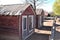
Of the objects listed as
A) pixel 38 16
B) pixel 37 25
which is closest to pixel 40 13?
pixel 38 16

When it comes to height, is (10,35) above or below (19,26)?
below

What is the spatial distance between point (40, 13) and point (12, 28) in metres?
10.2

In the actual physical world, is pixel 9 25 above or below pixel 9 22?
below

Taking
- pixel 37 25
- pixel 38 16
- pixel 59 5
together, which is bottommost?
pixel 37 25

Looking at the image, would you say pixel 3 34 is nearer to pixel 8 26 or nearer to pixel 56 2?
pixel 8 26

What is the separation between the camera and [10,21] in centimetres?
1074

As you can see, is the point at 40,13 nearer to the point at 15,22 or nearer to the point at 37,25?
the point at 37,25

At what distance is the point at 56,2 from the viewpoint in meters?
31.7

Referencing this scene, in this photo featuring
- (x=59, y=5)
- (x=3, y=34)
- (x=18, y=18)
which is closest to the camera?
(x=18, y=18)

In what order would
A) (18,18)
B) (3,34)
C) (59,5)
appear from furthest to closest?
(59,5), (3,34), (18,18)

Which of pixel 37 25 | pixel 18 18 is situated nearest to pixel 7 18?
pixel 18 18

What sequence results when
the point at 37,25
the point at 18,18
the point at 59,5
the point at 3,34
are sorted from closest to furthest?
the point at 18,18, the point at 3,34, the point at 37,25, the point at 59,5

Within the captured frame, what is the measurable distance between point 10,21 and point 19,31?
1.25m

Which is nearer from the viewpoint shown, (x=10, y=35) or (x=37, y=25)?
(x=10, y=35)
